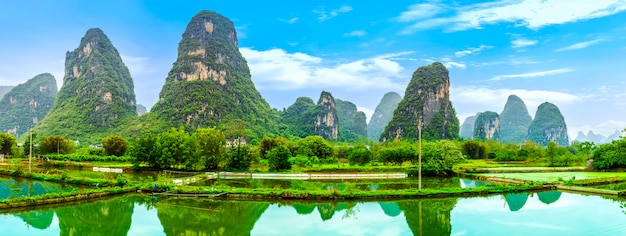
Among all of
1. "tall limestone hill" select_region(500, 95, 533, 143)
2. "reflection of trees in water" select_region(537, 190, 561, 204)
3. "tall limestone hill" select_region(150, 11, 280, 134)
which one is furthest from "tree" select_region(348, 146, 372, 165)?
"tall limestone hill" select_region(500, 95, 533, 143)

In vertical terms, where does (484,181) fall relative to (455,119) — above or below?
below

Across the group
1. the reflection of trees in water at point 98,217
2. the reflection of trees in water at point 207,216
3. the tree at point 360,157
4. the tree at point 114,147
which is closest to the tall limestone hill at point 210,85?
the tree at point 114,147

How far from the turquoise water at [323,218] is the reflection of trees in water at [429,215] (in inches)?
1.2

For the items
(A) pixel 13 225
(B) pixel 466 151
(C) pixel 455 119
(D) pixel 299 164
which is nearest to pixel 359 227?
(A) pixel 13 225

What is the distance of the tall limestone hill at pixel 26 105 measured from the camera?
136 m

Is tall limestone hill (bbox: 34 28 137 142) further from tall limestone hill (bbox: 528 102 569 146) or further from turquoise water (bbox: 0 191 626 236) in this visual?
tall limestone hill (bbox: 528 102 569 146)

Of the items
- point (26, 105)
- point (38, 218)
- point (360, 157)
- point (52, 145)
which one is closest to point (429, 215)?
point (38, 218)

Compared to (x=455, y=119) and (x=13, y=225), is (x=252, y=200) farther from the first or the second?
(x=455, y=119)

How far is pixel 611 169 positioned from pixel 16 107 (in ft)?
529

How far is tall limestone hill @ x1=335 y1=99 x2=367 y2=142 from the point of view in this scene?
142 meters

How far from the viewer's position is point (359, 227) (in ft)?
46.6

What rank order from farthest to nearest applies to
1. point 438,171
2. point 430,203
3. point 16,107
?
point 16,107 → point 438,171 → point 430,203

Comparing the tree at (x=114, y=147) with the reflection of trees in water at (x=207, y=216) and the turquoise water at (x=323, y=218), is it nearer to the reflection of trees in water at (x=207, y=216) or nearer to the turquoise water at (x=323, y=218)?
the turquoise water at (x=323, y=218)

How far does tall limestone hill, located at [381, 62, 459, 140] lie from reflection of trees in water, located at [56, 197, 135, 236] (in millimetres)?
88345
